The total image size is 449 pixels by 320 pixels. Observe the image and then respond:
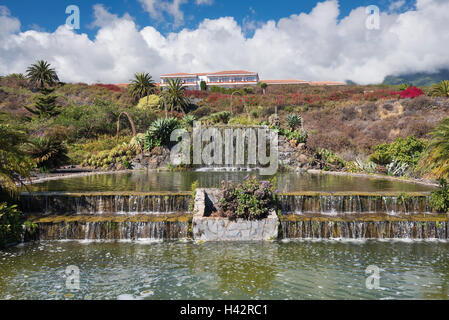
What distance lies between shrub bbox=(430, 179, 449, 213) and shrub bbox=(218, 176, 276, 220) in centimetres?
581

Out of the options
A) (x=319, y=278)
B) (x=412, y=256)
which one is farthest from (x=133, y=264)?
(x=412, y=256)

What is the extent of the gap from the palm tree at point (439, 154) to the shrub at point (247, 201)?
5236 mm

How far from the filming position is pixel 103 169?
21859 mm

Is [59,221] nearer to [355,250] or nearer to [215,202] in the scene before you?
[215,202]

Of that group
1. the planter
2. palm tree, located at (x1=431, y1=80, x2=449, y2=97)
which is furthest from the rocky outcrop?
palm tree, located at (x1=431, y1=80, x2=449, y2=97)

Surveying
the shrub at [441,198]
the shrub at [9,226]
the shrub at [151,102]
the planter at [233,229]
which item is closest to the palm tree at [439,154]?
the shrub at [441,198]

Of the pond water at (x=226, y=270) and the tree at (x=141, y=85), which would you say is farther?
the tree at (x=141, y=85)

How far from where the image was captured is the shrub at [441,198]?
427 inches

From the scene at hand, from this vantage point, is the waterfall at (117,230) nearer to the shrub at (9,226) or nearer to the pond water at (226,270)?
the pond water at (226,270)

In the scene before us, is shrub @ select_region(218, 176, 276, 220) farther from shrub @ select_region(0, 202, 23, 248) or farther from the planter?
shrub @ select_region(0, 202, 23, 248)

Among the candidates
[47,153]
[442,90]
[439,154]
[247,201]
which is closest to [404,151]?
[439,154]

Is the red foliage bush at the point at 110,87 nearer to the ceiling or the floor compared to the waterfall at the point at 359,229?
nearer to the ceiling

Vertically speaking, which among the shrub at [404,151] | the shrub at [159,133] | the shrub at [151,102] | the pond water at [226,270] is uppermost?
the shrub at [151,102]

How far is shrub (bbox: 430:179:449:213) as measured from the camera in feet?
35.6
